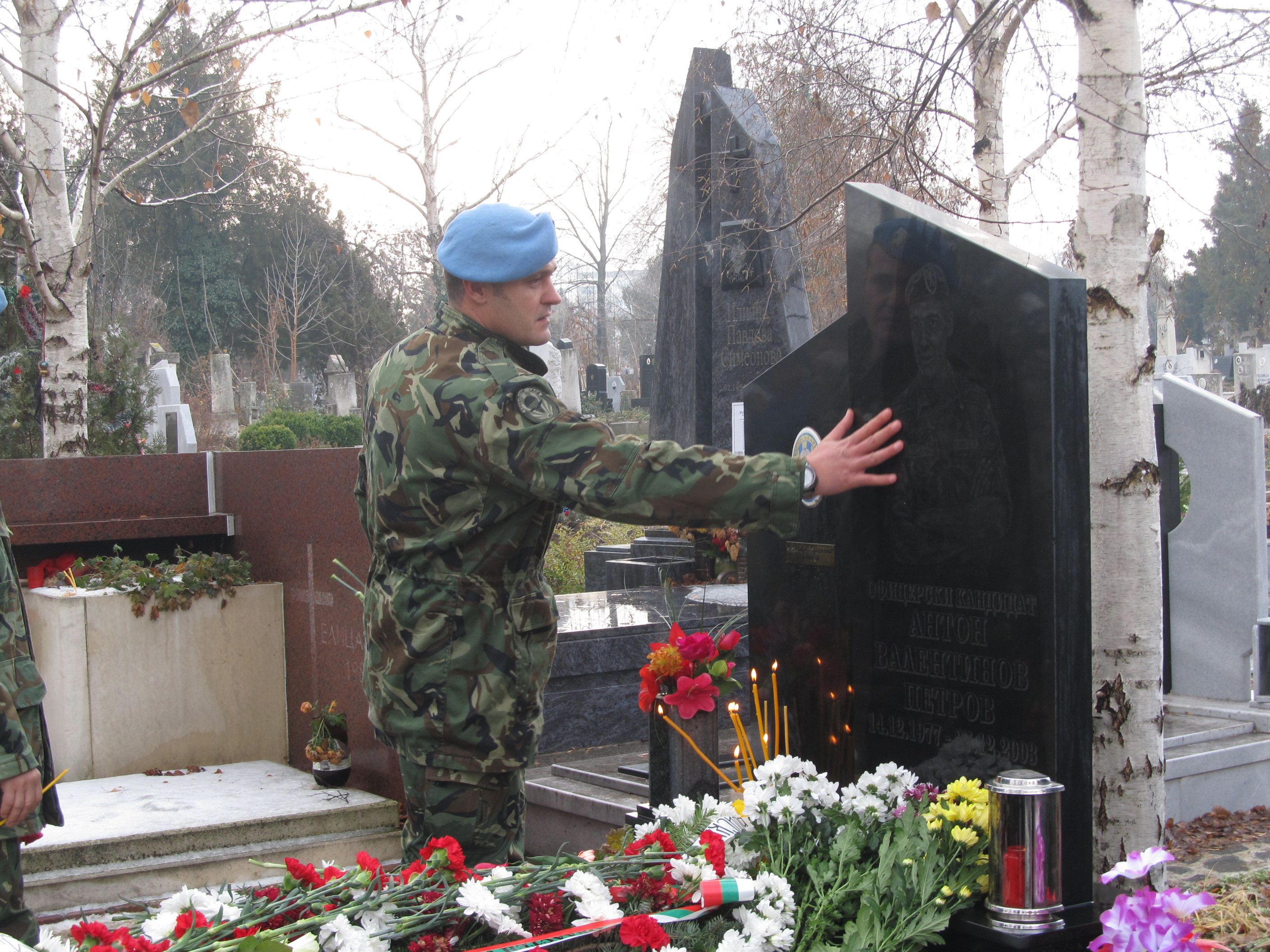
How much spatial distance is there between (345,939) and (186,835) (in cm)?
324

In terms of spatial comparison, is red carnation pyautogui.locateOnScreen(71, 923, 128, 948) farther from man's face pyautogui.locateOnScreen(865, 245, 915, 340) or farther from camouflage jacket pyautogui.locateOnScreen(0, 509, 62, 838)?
man's face pyautogui.locateOnScreen(865, 245, 915, 340)

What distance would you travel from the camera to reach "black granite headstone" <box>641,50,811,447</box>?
28.2 ft

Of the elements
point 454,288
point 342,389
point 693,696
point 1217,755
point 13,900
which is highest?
point 342,389

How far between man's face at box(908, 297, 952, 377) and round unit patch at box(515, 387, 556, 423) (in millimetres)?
1021

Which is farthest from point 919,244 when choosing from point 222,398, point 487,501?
point 222,398

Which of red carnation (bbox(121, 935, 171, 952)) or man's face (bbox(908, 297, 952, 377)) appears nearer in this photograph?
red carnation (bbox(121, 935, 171, 952))

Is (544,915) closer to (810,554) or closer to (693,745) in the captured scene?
(693,745)

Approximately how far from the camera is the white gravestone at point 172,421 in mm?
20062

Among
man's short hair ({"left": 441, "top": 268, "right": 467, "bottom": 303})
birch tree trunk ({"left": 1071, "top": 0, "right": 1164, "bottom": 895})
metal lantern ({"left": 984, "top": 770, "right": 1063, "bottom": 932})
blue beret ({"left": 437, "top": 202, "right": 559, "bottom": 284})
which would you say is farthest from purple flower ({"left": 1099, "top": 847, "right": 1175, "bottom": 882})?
man's short hair ({"left": 441, "top": 268, "right": 467, "bottom": 303})

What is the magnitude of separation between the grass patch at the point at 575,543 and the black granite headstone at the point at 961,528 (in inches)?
229

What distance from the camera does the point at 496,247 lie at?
2.61 m

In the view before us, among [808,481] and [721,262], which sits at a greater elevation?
[721,262]

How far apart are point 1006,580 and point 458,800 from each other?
1.36 meters

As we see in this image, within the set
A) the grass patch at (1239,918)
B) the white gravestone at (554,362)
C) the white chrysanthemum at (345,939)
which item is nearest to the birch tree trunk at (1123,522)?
the grass patch at (1239,918)
